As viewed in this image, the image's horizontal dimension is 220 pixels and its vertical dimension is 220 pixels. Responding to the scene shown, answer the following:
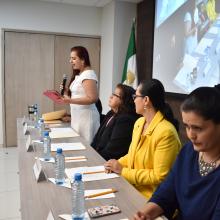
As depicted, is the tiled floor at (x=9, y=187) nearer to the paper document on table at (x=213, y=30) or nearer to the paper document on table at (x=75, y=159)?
the paper document on table at (x=75, y=159)

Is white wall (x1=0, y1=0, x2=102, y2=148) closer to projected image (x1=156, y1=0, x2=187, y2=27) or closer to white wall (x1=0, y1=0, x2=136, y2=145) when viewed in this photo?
white wall (x1=0, y1=0, x2=136, y2=145)

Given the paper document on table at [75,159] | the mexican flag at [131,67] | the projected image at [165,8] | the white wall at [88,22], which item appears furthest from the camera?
the white wall at [88,22]

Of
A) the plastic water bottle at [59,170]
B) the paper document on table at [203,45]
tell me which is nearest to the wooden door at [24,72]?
the paper document on table at [203,45]

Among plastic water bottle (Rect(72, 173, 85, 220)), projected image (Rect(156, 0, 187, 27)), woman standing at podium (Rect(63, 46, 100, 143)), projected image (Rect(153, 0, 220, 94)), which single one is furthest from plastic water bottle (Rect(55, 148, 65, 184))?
projected image (Rect(156, 0, 187, 27))

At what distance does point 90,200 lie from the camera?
4.38 ft

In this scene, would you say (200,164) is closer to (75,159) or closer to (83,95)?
(75,159)

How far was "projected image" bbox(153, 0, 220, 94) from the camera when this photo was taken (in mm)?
3023

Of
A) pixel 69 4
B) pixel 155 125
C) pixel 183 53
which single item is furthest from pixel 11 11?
pixel 155 125

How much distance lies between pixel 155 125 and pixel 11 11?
3.98 meters

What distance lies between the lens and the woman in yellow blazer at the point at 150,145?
1618 mm

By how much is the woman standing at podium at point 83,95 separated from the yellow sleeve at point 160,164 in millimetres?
1090

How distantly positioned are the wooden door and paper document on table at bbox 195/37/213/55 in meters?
2.76

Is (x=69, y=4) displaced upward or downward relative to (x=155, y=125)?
upward

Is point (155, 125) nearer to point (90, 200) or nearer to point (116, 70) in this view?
point (90, 200)
